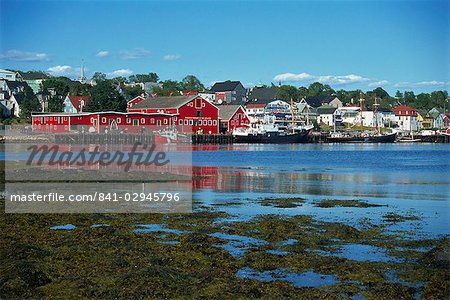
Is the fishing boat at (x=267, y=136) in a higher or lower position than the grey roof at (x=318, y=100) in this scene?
lower

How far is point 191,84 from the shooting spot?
567 feet

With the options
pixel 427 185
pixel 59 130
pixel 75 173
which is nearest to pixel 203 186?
pixel 75 173

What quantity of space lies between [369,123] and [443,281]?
448 ft

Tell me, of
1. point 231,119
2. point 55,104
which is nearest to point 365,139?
point 231,119

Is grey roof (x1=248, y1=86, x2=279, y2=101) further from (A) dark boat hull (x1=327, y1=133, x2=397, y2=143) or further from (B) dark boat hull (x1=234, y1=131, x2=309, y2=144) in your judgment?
(B) dark boat hull (x1=234, y1=131, x2=309, y2=144)

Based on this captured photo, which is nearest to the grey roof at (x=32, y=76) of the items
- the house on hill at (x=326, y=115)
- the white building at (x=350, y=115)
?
the house on hill at (x=326, y=115)

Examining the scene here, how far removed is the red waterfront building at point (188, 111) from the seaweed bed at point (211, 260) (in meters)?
71.7

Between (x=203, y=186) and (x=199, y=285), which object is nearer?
(x=199, y=285)

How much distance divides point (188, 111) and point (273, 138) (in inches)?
625

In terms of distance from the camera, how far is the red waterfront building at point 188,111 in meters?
87.8

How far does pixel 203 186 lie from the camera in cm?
2667

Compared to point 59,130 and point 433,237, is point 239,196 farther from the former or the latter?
point 59,130

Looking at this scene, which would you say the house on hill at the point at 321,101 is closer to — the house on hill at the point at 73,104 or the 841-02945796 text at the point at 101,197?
the house on hill at the point at 73,104

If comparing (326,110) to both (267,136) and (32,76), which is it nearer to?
(267,136)
